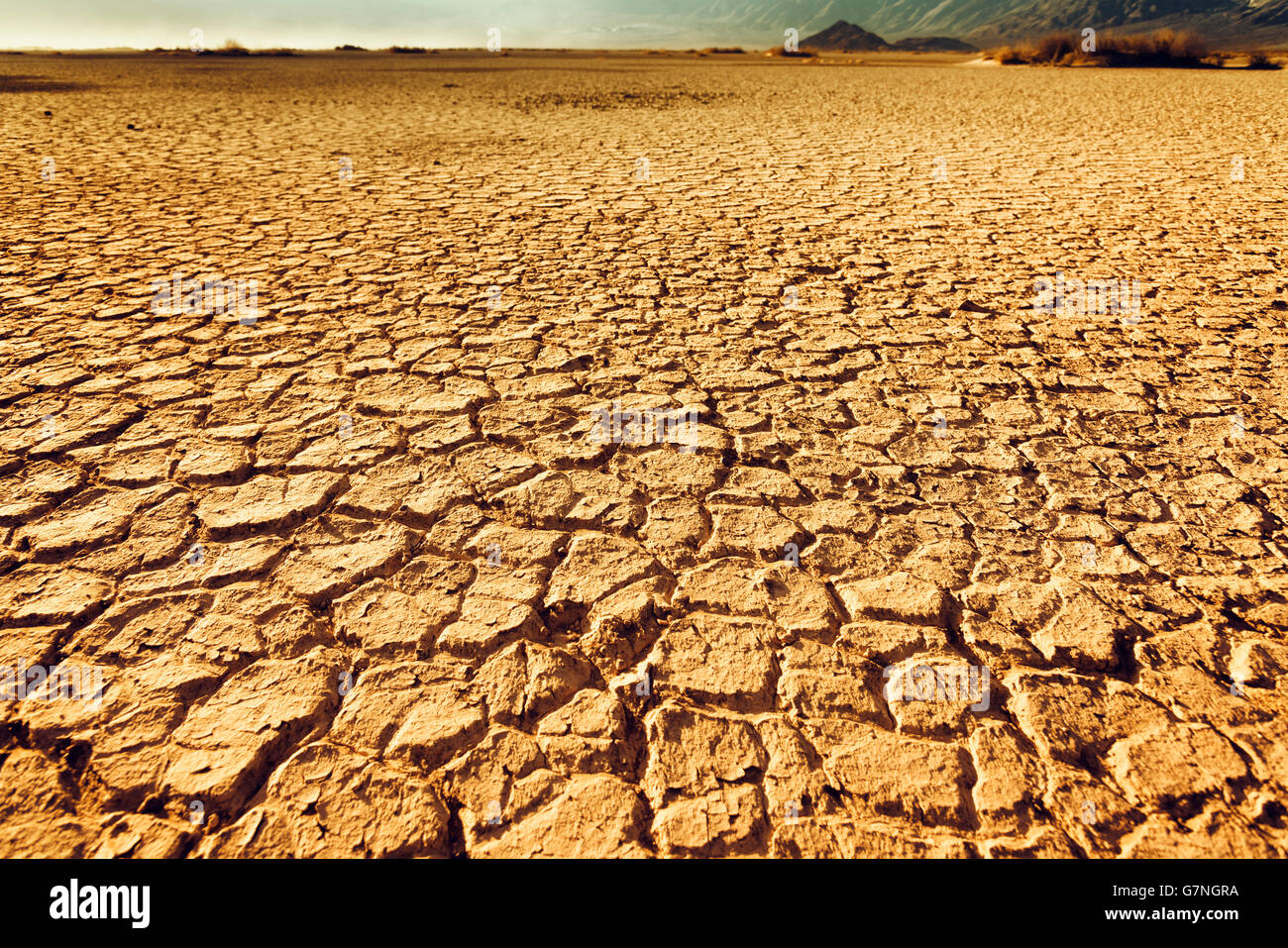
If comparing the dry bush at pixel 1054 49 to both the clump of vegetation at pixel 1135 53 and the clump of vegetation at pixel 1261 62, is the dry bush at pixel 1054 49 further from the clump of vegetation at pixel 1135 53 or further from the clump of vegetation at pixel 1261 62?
the clump of vegetation at pixel 1261 62

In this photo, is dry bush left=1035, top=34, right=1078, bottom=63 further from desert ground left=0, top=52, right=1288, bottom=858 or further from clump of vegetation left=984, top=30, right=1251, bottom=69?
desert ground left=0, top=52, right=1288, bottom=858

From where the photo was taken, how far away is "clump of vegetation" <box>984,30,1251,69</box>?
1537cm

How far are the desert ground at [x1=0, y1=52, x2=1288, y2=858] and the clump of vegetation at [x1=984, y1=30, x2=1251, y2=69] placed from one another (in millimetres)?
15319

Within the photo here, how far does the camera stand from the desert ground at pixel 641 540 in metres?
1.21

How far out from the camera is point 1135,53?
15.8 metres

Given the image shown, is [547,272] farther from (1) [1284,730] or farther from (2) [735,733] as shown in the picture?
(1) [1284,730]

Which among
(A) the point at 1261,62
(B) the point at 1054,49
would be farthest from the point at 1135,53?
(A) the point at 1261,62

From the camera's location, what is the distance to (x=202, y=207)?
4.65 meters

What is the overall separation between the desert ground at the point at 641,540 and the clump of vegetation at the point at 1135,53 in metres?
15.3

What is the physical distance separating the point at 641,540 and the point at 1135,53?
20.8 metres

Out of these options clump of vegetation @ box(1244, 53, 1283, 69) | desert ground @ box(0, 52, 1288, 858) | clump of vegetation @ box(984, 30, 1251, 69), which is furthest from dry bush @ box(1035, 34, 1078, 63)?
desert ground @ box(0, 52, 1288, 858)

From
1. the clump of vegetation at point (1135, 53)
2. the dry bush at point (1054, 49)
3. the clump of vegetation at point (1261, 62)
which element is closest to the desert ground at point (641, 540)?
the clump of vegetation at point (1135, 53)

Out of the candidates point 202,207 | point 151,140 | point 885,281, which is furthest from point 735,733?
point 151,140

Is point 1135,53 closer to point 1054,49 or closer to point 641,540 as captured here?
point 1054,49
